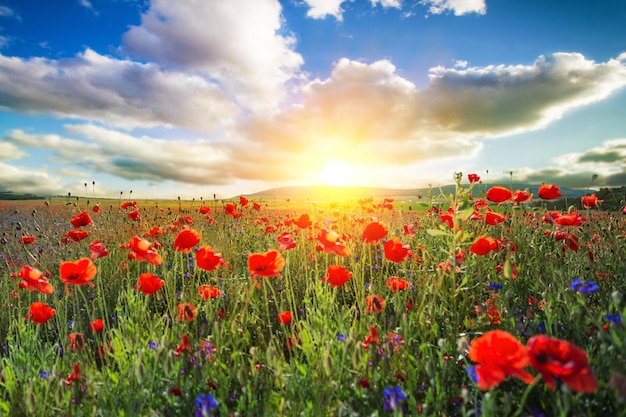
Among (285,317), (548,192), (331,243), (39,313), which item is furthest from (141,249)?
(548,192)

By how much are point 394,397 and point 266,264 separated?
919 mm

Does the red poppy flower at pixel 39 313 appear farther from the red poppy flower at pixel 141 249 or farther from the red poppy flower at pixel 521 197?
the red poppy flower at pixel 521 197

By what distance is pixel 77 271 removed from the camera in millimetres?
2236

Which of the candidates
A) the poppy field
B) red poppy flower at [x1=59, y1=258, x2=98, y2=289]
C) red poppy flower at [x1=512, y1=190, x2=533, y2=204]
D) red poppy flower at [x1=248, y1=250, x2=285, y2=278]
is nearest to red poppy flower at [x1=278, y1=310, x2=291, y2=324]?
the poppy field

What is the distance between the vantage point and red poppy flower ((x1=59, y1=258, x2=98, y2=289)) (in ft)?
7.20

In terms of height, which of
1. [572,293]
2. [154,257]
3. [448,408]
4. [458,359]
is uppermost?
[154,257]

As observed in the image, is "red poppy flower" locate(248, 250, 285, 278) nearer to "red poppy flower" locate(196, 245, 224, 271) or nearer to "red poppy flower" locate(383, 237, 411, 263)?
"red poppy flower" locate(196, 245, 224, 271)

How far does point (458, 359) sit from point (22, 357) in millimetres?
2510

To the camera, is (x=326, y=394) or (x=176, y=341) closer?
(x=326, y=394)

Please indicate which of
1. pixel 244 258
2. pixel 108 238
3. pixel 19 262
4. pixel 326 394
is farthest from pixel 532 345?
pixel 19 262

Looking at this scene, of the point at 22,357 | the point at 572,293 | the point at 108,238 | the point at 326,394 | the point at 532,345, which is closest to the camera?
the point at 532,345

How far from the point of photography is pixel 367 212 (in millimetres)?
7379

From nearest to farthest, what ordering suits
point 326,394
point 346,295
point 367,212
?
point 326,394 → point 346,295 → point 367,212

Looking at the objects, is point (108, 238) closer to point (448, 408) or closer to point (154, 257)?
point (154, 257)
